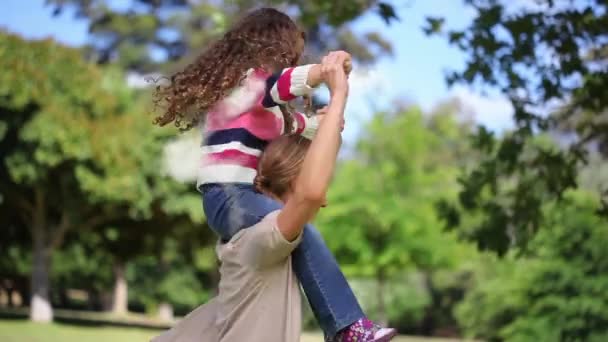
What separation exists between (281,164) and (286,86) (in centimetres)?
30

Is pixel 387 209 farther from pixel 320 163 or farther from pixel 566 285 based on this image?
pixel 320 163

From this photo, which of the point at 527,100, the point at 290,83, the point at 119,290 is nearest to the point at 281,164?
the point at 290,83

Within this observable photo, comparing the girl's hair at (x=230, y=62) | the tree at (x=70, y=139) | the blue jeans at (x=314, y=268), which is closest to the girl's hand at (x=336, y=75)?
the girl's hair at (x=230, y=62)

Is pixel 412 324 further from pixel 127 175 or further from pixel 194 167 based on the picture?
pixel 194 167

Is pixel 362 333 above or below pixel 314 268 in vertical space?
below

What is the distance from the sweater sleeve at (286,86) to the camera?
3.73m

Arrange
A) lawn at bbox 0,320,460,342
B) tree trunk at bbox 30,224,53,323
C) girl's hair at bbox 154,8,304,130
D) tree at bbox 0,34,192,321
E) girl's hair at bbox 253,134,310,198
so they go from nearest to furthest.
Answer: girl's hair at bbox 253,134,310,198
girl's hair at bbox 154,8,304,130
lawn at bbox 0,320,460,342
tree at bbox 0,34,192,321
tree trunk at bbox 30,224,53,323

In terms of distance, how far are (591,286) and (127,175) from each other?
15.3 m

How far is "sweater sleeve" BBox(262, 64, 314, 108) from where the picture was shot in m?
3.73

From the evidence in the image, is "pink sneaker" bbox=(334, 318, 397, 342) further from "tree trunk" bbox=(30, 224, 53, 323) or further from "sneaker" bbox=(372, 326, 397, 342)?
"tree trunk" bbox=(30, 224, 53, 323)

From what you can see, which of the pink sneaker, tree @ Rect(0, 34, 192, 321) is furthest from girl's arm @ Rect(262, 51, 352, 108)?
tree @ Rect(0, 34, 192, 321)

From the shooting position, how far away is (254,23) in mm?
4180

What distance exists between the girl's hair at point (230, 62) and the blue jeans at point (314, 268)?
1.38 ft

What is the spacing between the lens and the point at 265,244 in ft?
12.2
